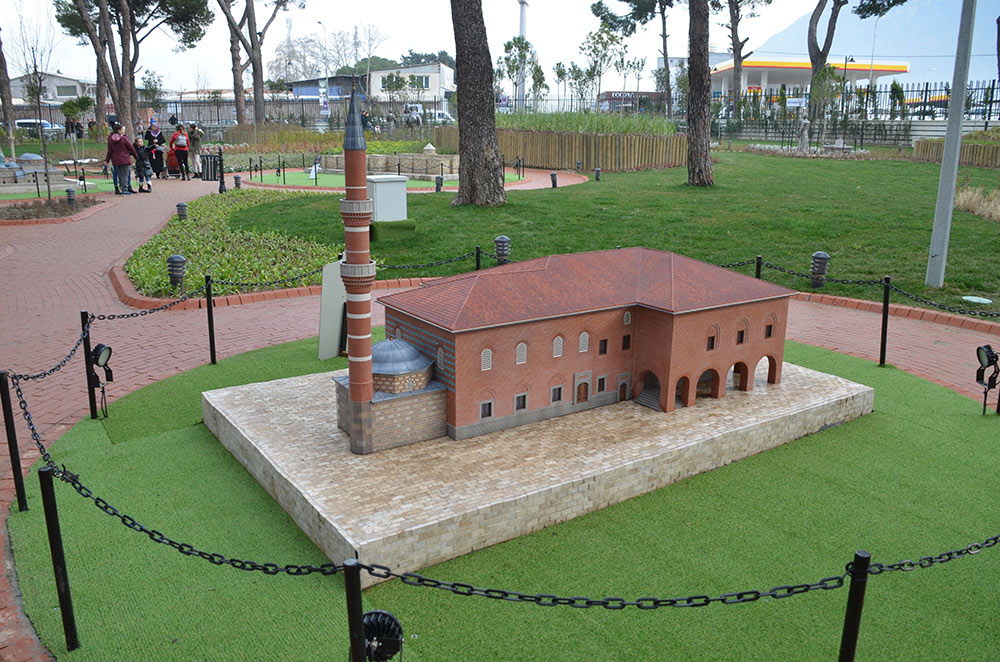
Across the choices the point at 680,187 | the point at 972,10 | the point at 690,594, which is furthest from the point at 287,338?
the point at 680,187

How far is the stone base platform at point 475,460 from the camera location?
4.64m

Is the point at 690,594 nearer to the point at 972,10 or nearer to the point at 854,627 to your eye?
the point at 854,627

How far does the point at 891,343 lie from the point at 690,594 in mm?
6715

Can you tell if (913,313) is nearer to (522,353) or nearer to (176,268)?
(522,353)

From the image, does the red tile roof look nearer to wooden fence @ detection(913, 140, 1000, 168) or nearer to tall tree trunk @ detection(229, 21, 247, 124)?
wooden fence @ detection(913, 140, 1000, 168)

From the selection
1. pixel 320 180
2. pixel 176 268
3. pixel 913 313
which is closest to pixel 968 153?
pixel 913 313

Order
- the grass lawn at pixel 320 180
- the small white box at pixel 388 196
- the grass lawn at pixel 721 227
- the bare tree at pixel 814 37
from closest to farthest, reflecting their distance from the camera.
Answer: the grass lawn at pixel 721 227
the small white box at pixel 388 196
the grass lawn at pixel 320 180
the bare tree at pixel 814 37

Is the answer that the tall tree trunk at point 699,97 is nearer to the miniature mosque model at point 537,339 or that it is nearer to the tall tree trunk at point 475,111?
the tall tree trunk at point 475,111

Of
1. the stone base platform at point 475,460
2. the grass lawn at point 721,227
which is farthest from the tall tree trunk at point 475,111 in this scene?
the stone base platform at point 475,460

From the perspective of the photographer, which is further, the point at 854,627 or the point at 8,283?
the point at 8,283

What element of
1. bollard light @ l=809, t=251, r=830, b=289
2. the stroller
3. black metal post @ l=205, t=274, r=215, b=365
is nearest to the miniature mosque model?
black metal post @ l=205, t=274, r=215, b=365

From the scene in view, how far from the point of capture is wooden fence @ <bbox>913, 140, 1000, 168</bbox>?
28922 millimetres

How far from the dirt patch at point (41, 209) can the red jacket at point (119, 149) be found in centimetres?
184

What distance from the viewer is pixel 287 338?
9.72 m
